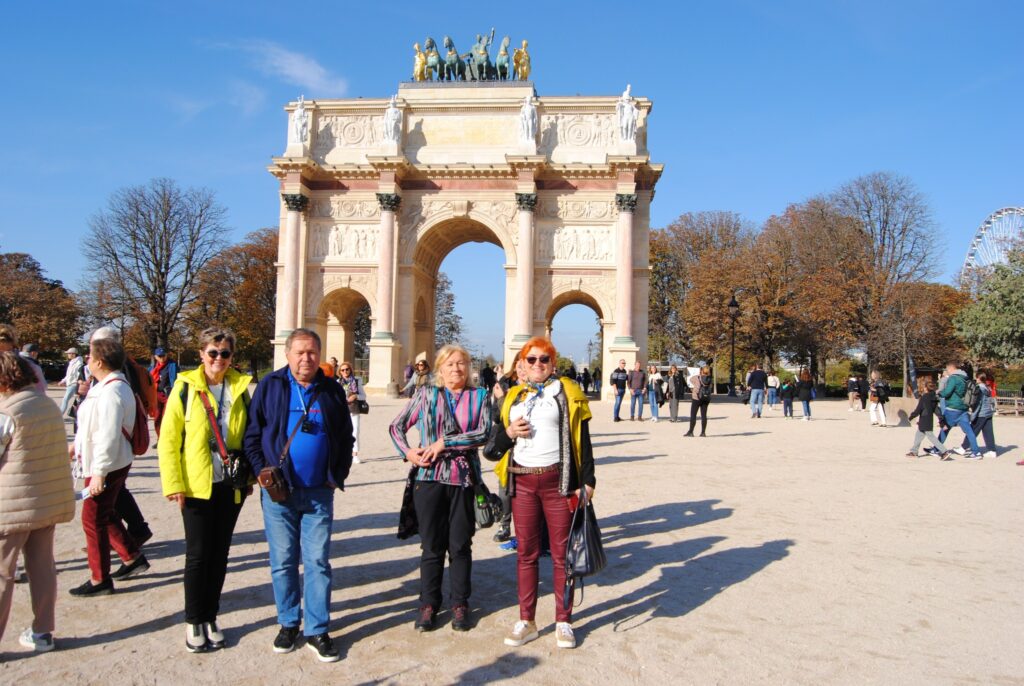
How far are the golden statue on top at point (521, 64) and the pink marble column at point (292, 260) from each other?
37.4 feet

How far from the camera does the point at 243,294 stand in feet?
166

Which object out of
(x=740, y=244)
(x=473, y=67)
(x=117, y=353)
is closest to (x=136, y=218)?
(x=473, y=67)

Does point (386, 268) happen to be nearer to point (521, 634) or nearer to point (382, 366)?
point (382, 366)

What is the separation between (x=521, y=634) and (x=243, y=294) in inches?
1983

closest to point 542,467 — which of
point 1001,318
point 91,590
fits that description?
point 91,590

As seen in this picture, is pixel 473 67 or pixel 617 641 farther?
pixel 473 67

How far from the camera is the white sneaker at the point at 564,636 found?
4195 mm

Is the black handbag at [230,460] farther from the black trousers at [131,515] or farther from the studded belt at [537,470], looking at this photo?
the black trousers at [131,515]

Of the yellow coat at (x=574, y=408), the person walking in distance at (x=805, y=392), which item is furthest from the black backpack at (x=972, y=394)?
the yellow coat at (x=574, y=408)

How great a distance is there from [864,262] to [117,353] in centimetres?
4022

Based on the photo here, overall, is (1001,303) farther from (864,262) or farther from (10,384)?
(10,384)

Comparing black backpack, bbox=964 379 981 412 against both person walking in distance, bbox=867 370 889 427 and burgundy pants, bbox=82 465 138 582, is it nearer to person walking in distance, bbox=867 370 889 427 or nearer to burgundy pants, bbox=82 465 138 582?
person walking in distance, bbox=867 370 889 427

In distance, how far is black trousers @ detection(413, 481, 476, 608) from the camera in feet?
14.9

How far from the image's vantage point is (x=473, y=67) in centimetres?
3375
